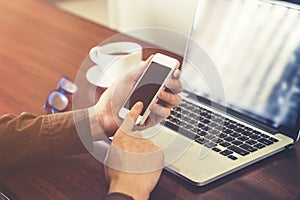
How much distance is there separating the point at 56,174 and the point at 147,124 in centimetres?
18

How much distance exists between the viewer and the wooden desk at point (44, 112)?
62cm

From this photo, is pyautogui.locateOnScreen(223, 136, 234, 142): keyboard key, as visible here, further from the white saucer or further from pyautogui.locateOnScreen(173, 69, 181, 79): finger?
the white saucer

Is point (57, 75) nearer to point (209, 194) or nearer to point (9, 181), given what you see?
point (9, 181)

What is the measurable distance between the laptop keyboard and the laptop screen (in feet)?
0.14

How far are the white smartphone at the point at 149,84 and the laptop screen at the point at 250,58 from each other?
0.16 meters

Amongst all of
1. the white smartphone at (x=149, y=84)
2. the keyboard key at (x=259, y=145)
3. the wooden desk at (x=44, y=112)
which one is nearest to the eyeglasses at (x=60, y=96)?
the wooden desk at (x=44, y=112)

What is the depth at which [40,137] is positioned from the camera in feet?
2.25

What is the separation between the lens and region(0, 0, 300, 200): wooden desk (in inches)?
24.3

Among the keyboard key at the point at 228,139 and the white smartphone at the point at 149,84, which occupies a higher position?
the white smartphone at the point at 149,84

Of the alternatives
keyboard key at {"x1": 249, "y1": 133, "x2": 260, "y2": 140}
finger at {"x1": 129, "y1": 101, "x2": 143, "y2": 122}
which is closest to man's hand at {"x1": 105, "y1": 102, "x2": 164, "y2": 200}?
finger at {"x1": 129, "y1": 101, "x2": 143, "y2": 122}

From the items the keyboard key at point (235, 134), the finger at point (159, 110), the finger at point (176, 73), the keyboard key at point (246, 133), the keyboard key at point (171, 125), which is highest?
the finger at point (176, 73)

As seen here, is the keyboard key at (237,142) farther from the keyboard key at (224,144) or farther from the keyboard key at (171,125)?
the keyboard key at (171,125)

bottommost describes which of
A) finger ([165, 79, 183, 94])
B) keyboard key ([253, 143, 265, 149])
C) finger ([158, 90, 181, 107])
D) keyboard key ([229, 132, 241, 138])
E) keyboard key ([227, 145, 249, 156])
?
keyboard key ([227, 145, 249, 156])

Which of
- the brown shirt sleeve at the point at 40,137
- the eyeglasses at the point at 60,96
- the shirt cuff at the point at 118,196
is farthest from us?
the eyeglasses at the point at 60,96
